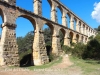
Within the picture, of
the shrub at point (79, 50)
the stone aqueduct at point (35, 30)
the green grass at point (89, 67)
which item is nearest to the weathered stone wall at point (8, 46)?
the stone aqueduct at point (35, 30)

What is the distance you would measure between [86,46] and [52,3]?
702 centimetres

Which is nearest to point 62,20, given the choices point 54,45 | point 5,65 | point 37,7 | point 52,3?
point 52,3

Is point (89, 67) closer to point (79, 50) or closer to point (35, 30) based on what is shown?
point (35, 30)

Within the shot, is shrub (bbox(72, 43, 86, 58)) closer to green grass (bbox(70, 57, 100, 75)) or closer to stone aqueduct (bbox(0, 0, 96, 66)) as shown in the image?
stone aqueduct (bbox(0, 0, 96, 66))

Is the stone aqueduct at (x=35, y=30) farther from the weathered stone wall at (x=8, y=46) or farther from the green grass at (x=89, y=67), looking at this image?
the green grass at (x=89, y=67)

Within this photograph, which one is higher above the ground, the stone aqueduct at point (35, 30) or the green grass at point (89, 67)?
the stone aqueduct at point (35, 30)

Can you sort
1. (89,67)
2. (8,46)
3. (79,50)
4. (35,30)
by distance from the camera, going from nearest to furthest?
(89,67), (8,46), (35,30), (79,50)

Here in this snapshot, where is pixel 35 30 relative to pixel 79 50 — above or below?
above

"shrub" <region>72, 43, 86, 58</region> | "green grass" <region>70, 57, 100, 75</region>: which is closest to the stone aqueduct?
"shrub" <region>72, 43, 86, 58</region>

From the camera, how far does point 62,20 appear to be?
2350cm

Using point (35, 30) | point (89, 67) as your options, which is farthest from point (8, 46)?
point (89, 67)

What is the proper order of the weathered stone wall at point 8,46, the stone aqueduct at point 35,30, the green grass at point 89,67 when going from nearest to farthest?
the green grass at point 89,67
the weathered stone wall at point 8,46
the stone aqueduct at point 35,30

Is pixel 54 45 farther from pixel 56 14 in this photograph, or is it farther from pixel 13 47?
pixel 13 47

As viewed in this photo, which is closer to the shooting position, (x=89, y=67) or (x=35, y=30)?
(x=89, y=67)
